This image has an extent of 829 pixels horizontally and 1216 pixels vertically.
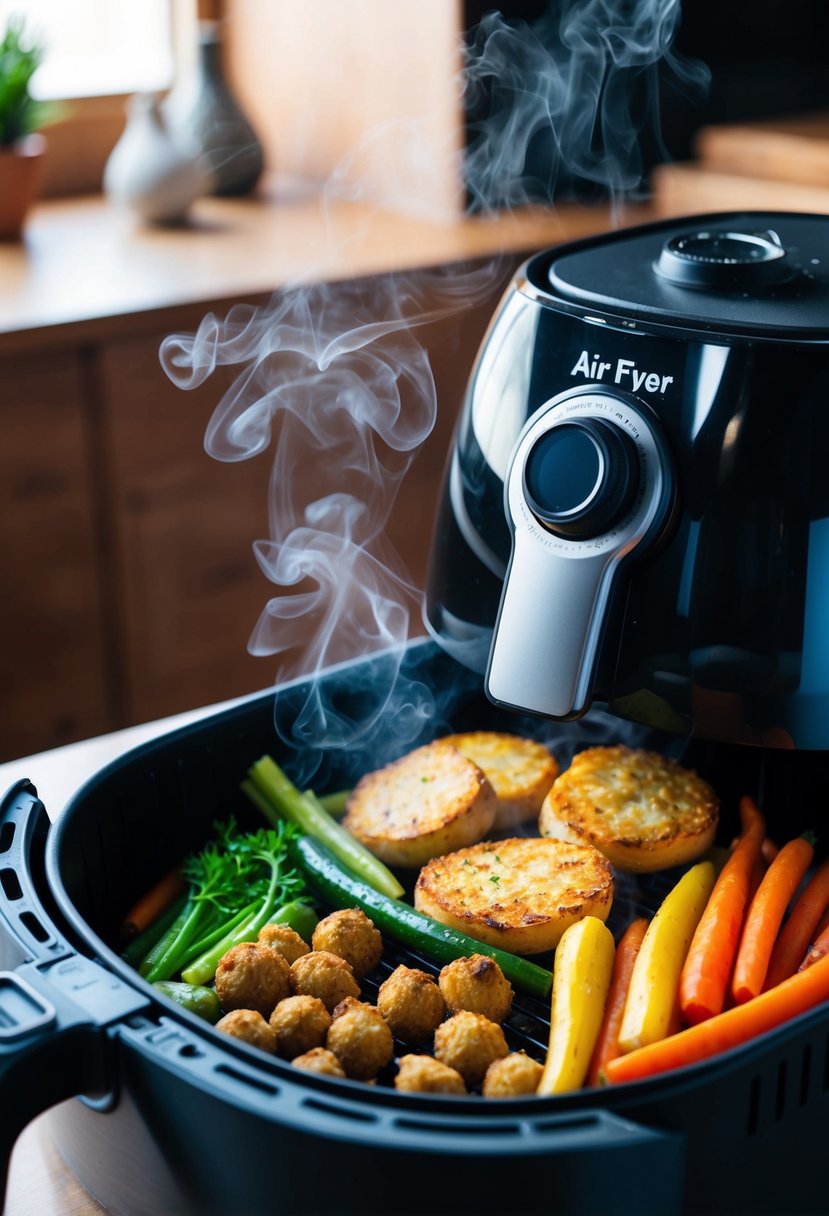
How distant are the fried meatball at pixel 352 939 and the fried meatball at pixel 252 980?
4 cm

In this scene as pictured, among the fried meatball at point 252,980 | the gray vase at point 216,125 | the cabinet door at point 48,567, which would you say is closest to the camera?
the fried meatball at point 252,980

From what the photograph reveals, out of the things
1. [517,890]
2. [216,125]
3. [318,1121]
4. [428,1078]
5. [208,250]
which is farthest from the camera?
[216,125]

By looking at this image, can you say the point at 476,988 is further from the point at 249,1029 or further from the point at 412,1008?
the point at 249,1029

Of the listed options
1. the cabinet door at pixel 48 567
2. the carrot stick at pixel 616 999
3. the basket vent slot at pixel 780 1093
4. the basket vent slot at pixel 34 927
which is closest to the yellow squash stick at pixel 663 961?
the carrot stick at pixel 616 999

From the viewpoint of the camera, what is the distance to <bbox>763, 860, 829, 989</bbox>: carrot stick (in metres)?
0.88

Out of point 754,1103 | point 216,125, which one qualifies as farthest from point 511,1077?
point 216,125

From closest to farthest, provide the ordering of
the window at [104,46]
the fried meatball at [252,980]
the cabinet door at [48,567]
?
the fried meatball at [252,980]
the cabinet door at [48,567]
the window at [104,46]

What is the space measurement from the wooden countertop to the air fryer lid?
4.03 feet

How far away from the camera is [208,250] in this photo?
8.06 feet

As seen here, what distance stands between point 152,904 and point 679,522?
1.50 ft

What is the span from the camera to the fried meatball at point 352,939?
2.84 ft

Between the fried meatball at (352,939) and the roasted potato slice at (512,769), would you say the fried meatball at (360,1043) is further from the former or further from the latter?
the roasted potato slice at (512,769)

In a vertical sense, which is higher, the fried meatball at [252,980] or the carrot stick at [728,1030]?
the carrot stick at [728,1030]

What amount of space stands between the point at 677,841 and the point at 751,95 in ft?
7.50
